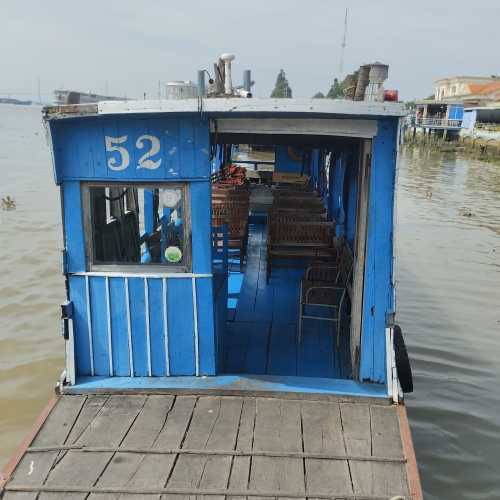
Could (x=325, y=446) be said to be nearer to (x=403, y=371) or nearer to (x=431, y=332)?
(x=403, y=371)

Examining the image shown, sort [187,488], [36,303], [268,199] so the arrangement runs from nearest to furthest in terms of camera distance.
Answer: [187,488]
[36,303]
[268,199]

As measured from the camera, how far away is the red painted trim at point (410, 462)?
9.95 ft

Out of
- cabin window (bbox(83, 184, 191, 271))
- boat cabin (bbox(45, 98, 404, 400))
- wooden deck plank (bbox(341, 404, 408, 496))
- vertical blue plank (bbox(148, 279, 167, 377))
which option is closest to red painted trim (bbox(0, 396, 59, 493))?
boat cabin (bbox(45, 98, 404, 400))

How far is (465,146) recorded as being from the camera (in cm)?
4709

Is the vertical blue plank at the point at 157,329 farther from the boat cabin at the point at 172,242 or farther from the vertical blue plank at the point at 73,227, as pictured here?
the vertical blue plank at the point at 73,227

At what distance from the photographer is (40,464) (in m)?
3.24

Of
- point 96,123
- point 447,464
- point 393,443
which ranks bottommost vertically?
point 447,464

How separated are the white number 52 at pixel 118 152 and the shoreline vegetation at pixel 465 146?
38.7m

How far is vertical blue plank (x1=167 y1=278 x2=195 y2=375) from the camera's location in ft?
13.7

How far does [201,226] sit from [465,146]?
48348mm

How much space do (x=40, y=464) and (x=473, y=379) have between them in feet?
19.9

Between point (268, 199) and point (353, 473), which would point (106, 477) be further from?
point (268, 199)

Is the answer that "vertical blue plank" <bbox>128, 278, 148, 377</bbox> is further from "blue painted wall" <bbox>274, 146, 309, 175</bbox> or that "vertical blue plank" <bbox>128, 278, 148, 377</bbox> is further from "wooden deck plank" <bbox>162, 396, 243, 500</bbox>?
"blue painted wall" <bbox>274, 146, 309, 175</bbox>

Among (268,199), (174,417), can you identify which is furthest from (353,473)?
(268,199)
